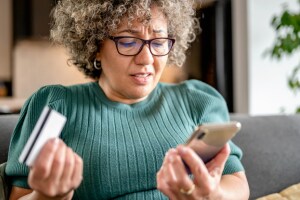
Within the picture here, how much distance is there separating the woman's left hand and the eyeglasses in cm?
37

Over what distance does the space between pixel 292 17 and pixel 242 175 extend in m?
1.40

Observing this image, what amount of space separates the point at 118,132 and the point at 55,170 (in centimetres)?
42

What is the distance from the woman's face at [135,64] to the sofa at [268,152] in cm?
35

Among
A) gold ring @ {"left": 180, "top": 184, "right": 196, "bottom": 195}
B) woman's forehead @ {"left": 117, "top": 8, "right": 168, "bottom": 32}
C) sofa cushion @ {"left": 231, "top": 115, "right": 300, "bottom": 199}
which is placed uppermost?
woman's forehead @ {"left": 117, "top": 8, "right": 168, "bottom": 32}

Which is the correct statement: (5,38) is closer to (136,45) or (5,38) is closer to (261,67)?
(261,67)

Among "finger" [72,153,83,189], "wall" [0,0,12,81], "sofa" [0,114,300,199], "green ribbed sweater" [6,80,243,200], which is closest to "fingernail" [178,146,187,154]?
"finger" [72,153,83,189]

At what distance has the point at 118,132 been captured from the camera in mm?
1221

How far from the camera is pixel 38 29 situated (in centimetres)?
402

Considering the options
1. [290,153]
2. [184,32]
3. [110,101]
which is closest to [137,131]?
[110,101]

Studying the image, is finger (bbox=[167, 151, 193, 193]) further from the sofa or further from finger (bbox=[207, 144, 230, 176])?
the sofa

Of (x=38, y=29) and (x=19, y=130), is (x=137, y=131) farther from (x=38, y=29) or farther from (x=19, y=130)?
(x=38, y=29)

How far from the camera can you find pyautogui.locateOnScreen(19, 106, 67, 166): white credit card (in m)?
0.77

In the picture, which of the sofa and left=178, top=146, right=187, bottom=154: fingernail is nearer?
left=178, top=146, right=187, bottom=154: fingernail

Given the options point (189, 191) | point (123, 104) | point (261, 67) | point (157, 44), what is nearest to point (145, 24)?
point (157, 44)
